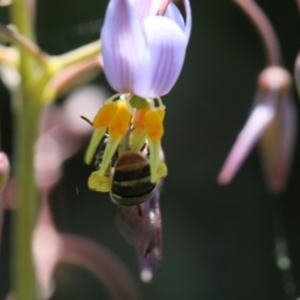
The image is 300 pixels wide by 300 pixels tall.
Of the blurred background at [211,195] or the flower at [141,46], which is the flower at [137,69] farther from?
the blurred background at [211,195]

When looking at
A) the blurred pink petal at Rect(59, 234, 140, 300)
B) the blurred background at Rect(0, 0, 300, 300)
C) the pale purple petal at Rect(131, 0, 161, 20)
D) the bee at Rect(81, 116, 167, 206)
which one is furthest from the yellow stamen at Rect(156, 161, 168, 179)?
the blurred background at Rect(0, 0, 300, 300)

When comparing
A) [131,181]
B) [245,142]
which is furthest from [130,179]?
[245,142]

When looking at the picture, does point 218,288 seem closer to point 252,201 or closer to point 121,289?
point 252,201

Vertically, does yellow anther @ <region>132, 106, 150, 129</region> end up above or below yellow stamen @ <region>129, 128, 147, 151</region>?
above

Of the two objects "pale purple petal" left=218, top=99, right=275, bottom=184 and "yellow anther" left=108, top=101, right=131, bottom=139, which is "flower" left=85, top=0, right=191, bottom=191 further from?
"pale purple petal" left=218, top=99, right=275, bottom=184

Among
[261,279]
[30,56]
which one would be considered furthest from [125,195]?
[261,279]

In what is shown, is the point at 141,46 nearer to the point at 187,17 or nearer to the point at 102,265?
the point at 187,17
